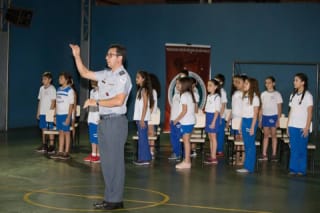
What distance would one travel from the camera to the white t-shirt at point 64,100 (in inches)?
419

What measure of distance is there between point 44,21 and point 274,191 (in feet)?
36.9

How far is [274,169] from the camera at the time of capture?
33.6ft

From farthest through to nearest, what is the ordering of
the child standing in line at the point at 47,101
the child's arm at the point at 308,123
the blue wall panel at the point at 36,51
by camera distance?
the blue wall panel at the point at 36,51
the child standing in line at the point at 47,101
the child's arm at the point at 308,123

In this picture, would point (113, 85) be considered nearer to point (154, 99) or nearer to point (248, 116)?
point (248, 116)

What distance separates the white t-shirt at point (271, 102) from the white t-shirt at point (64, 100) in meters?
3.47

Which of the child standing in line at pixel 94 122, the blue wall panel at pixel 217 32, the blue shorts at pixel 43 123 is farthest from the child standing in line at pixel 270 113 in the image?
the blue wall panel at pixel 217 32

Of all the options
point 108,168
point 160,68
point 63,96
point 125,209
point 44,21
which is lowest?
point 125,209

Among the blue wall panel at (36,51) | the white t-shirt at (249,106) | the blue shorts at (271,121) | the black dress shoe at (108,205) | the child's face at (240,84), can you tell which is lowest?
the black dress shoe at (108,205)

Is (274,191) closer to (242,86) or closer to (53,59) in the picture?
(242,86)

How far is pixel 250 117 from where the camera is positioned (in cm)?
962

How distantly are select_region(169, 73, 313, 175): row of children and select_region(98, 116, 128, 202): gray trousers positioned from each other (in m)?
3.42

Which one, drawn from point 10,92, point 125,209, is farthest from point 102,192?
point 10,92

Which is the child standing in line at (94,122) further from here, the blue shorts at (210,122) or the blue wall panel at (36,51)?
the blue wall panel at (36,51)

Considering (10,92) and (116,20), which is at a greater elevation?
(116,20)
